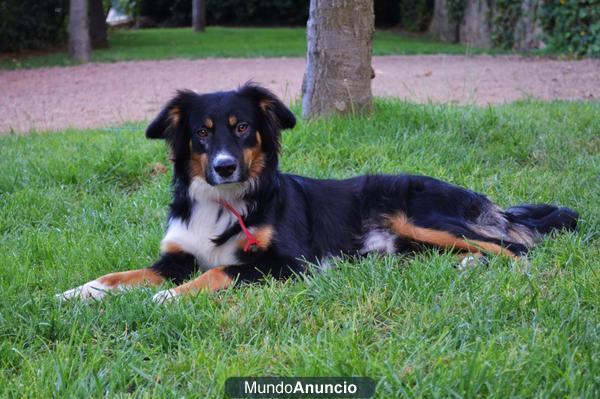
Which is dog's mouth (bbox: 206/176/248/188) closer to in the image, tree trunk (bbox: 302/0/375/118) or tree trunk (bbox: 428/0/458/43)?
tree trunk (bbox: 302/0/375/118)

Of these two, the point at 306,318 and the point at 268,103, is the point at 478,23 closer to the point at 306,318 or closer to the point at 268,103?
the point at 268,103

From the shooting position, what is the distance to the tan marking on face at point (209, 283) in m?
3.52

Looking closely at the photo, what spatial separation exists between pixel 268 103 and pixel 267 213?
26.9 inches

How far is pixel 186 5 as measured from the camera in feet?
122

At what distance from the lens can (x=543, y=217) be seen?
4.54m

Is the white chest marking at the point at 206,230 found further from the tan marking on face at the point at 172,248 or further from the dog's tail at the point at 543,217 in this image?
the dog's tail at the point at 543,217

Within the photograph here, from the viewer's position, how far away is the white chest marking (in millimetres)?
4023

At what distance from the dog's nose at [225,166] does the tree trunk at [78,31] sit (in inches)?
616

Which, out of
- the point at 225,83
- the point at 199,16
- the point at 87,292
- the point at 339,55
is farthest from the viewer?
the point at 199,16

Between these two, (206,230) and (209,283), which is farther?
(206,230)

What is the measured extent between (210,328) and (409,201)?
1.86 metres

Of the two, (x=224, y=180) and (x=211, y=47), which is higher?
(x=224, y=180)

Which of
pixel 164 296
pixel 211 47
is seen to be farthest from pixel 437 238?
pixel 211 47

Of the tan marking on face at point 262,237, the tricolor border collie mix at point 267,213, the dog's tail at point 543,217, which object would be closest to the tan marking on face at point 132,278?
the tricolor border collie mix at point 267,213
